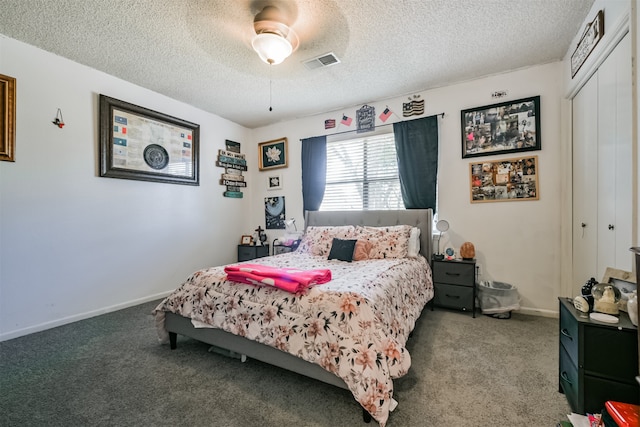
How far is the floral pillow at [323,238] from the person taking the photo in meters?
3.14

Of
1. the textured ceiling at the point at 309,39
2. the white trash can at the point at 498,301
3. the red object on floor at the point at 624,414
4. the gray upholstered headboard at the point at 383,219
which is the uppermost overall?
the textured ceiling at the point at 309,39

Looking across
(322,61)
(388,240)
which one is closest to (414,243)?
(388,240)

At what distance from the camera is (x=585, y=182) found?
2.33 meters

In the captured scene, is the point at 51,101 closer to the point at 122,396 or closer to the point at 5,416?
the point at 5,416

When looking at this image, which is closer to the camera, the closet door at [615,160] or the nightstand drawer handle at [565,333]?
the nightstand drawer handle at [565,333]

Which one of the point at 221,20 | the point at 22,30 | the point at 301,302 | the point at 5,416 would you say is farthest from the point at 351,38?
the point at 5,416

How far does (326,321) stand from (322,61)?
95.4 inches

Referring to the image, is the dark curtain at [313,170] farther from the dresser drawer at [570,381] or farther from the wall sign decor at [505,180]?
the dresser drawer at [570,381]

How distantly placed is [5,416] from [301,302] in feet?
5.44

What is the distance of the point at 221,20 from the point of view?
211cm

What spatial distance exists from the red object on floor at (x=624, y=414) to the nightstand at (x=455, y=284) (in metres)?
1.70

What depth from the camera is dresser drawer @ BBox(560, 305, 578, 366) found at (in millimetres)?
1345

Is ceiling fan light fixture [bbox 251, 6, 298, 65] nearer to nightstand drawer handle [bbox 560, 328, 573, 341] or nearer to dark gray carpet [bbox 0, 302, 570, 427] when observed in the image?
dark gray carpet [bbox 0, 302, 570, 427]

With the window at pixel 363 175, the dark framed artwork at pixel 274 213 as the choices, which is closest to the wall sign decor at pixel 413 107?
the window at pixel 363 175
